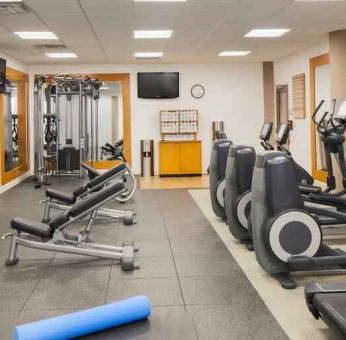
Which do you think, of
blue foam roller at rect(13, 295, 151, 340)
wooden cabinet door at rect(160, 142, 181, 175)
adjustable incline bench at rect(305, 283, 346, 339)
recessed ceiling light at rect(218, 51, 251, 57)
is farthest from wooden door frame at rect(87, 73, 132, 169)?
blue foam roller at rect(13, 295, 151, 340)

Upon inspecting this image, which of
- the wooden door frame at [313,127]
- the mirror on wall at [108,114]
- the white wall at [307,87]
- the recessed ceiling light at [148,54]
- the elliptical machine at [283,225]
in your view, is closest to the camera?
the elliptical machine at [283,225]

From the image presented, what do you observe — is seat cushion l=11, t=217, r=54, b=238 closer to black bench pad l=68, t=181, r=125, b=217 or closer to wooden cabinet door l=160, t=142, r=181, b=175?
black bench pad l=68, t=181, r=125, b=217

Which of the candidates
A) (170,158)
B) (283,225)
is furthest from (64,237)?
(170,158)

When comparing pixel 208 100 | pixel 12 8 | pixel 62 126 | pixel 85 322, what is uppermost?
pixel 12 8

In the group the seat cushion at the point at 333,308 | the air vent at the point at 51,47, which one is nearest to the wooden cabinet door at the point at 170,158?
the air vent at the point at 51,47

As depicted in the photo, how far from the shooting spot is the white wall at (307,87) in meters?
8.62

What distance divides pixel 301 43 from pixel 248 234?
5.02 metres

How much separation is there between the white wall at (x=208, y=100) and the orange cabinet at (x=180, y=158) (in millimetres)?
479

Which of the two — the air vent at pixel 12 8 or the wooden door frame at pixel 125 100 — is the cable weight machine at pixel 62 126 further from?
the air vent at pixel 12 8

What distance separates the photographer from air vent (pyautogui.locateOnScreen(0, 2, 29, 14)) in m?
5.12

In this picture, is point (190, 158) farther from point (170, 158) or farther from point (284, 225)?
point (284, 225)

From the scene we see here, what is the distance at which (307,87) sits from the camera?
29.2 ft

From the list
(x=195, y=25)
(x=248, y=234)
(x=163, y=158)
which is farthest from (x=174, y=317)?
(x=163, y=158)

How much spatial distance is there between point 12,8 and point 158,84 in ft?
18.5
